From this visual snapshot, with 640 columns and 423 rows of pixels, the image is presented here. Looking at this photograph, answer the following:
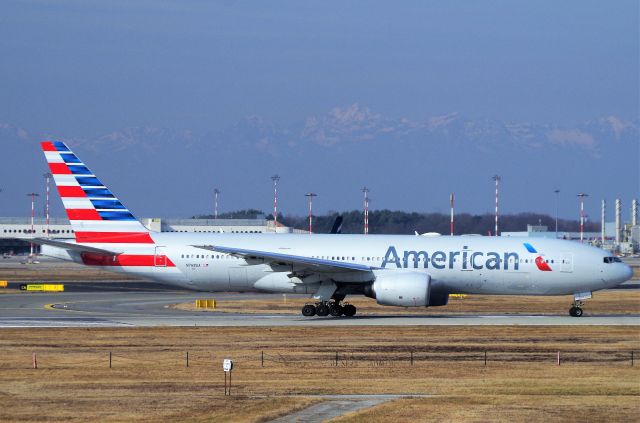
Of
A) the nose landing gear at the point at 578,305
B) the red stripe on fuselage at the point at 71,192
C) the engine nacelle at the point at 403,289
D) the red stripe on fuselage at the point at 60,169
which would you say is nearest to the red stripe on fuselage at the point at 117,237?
the red stripe on fuselage at the point at 71,192

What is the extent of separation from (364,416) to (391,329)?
750 inches

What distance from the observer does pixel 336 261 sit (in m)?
48.6

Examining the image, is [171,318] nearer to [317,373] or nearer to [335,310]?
[335,310]

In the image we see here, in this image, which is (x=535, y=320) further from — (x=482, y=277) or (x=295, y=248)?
(x=295, y=248)

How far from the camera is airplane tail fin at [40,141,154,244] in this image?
1961 inches

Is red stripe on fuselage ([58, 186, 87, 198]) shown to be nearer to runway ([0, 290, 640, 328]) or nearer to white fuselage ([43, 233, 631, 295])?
white fuselage ([43, 233, 631, 295])

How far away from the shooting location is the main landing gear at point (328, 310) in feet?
159

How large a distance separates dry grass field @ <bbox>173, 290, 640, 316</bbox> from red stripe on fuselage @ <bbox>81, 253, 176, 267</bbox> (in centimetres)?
599

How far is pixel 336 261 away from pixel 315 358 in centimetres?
1566

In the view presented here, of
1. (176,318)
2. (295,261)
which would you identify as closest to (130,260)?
(176,318)

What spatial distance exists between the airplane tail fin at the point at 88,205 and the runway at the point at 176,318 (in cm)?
369

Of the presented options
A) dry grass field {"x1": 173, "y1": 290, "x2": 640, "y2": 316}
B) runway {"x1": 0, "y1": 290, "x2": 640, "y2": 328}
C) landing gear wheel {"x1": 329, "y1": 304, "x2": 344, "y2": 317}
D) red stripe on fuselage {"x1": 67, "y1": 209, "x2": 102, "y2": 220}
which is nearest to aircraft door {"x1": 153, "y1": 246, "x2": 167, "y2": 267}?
runway {"x1": 0, "y1": 290, "x2": 640, "y2": 328}

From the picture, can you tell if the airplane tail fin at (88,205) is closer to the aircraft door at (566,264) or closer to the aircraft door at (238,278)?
the aircraft door at (238,278)

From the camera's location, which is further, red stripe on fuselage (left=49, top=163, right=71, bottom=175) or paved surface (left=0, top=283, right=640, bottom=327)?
red stripe on fuselage (left=49, top=163, right=71, bottom=175)
